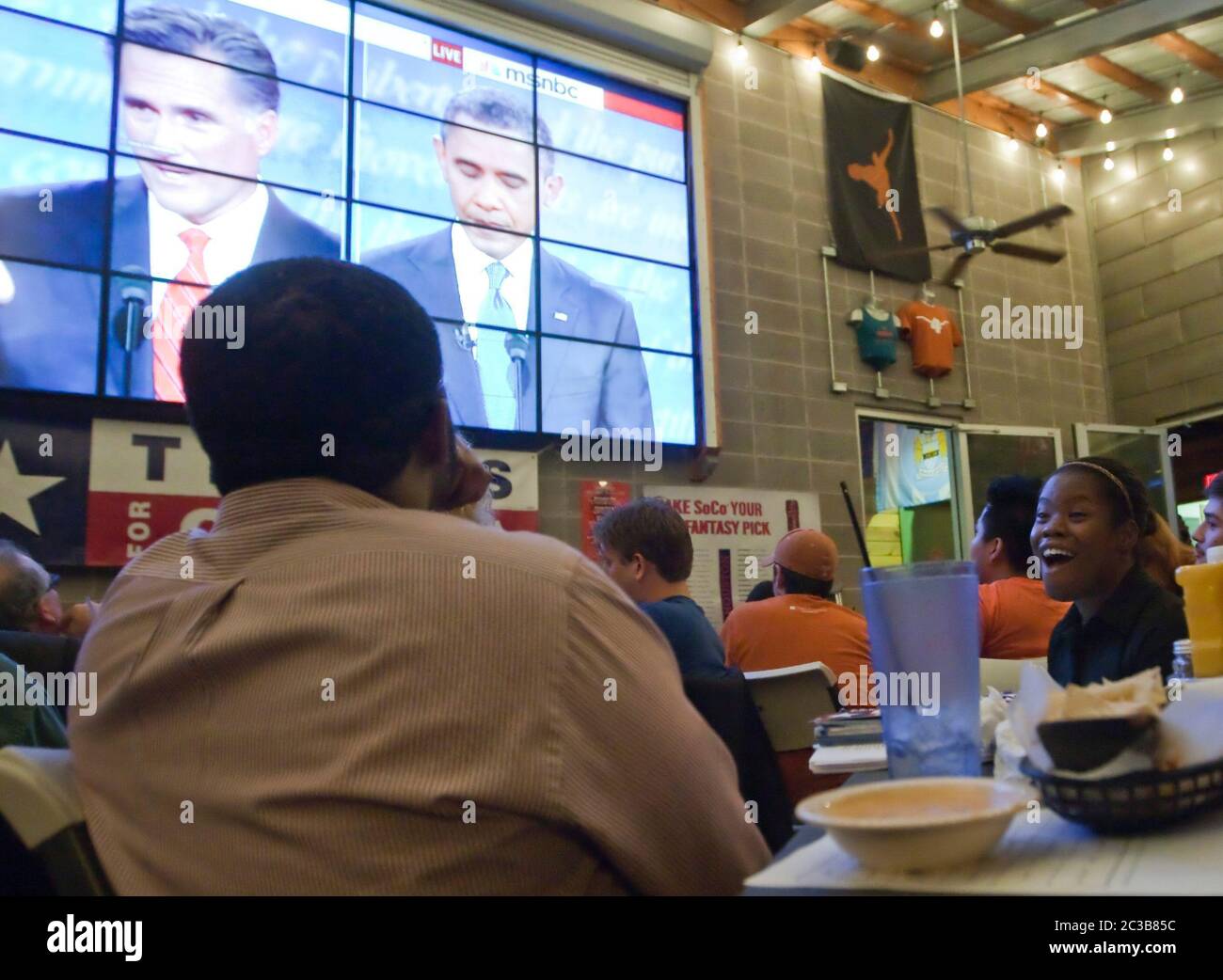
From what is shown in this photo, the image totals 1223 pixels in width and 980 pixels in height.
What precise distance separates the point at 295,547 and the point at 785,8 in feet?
21.1

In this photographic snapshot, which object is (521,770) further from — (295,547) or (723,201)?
(723,201)

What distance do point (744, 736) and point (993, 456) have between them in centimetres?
619

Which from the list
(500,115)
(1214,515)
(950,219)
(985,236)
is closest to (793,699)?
(1214,515)

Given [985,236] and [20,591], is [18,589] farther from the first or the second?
[985,236]

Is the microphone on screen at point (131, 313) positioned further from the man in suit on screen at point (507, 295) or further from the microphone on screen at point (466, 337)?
the microphone on screen at point (466, 337)

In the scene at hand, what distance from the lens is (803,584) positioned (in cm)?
312

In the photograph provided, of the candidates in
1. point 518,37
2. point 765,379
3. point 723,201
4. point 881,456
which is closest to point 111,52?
point 518,37

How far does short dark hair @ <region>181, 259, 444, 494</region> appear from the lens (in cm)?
86

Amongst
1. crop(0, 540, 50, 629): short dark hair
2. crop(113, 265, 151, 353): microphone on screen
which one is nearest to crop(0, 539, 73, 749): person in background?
crop(0, 540, 50, 629): short dark hair

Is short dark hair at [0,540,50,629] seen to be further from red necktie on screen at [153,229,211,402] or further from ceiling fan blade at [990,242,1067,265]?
ceiling fan blade at [990,242,1067,265]

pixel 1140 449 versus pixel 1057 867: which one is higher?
pixel 1140 449

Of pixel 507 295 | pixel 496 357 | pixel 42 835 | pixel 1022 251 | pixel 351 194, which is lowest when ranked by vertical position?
pixel 42 835

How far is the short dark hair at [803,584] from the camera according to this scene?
311 cm
